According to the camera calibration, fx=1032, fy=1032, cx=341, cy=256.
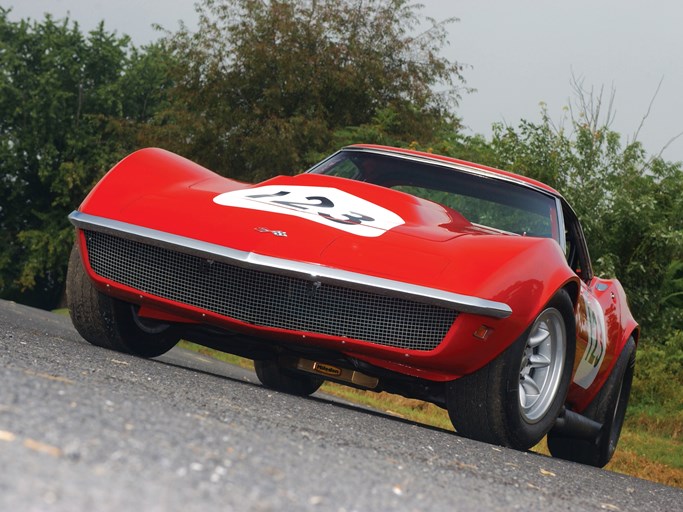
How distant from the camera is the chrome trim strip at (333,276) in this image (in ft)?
14.3

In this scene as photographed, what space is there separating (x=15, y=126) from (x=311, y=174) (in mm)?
36402

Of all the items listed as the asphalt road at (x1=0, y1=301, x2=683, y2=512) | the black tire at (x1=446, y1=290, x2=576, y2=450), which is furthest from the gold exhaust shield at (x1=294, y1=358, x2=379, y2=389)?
the asphalt road at (x1=0, y1=301, x2=683, y2=512)

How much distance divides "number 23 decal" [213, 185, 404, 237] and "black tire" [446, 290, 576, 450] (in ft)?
2.65

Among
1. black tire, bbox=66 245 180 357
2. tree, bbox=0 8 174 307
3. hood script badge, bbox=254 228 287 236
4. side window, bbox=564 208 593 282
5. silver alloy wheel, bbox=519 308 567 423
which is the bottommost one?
tree, bbox=0 8 174 307

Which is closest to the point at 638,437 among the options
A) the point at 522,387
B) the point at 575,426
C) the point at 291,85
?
the point at 575,426

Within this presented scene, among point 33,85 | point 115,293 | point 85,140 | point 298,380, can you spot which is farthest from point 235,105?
point 115,293

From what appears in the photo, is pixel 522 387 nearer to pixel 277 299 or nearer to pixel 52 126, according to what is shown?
pixel 277 299

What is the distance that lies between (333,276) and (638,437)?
6841 mm

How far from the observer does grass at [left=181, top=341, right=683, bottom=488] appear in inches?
312

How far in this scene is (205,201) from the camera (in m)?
4.98

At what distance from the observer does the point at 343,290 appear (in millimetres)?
4516

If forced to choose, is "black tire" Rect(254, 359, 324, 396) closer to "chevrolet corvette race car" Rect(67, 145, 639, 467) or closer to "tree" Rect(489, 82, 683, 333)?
"chevrolet corvette race car" Rect(67, 145, 639, 467)

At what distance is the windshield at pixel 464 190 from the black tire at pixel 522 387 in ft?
3.28

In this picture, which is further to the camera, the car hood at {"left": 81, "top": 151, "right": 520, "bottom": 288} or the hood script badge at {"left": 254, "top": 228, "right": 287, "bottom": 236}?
the hood script badge at {"left": 254, "top": 228, "right": 287, "bottom": 236}
